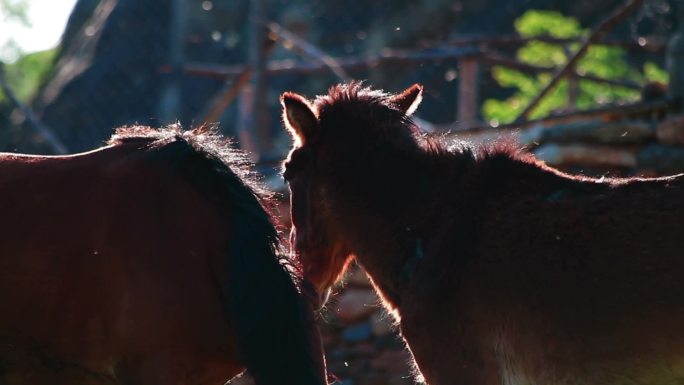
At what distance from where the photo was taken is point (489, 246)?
13.1 ft

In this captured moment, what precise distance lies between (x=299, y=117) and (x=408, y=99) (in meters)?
0.62

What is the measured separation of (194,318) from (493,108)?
1271 centimetres

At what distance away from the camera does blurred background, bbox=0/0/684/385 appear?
8.38 meters

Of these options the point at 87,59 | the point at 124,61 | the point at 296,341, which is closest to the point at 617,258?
the point at 296,341

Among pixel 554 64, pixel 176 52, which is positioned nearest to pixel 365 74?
pixel 554 64

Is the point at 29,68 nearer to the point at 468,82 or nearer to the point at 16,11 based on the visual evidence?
the point at 16,11

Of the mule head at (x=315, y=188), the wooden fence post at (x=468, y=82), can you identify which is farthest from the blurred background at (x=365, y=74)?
the mule head at (x=315, y=188)

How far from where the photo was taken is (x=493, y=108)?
632 inches

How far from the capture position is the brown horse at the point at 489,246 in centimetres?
364

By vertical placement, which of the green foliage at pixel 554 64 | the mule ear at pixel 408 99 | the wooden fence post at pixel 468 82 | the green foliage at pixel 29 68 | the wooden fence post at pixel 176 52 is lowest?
the mule ear at pixel 408 99

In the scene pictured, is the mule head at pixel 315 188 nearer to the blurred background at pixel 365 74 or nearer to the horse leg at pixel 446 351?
the horse leg at pixel 446 351

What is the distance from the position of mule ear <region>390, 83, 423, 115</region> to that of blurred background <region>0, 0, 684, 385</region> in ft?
11.5

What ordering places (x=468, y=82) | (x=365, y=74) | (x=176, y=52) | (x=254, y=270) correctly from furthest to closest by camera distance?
(x=365, y=74) → (x=176, y=52) → (x=468, y=82) → (x=254, y=270)

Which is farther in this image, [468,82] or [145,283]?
[468,82]
